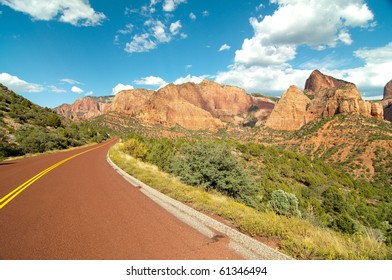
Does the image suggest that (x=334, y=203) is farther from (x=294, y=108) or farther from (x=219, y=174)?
(x=294, y=108)

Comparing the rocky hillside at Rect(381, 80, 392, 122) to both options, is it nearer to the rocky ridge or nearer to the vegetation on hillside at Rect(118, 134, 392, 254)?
the rocky ridge

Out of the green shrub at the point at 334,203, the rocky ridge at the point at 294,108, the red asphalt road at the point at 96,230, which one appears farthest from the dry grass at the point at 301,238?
the rocky ridge at the point at 294,108

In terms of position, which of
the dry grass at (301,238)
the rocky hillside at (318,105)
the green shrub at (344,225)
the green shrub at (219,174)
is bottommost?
the green shrub at (344,225)

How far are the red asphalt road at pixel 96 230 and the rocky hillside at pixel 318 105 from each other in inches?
3986

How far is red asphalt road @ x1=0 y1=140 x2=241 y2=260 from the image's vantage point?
402 cm

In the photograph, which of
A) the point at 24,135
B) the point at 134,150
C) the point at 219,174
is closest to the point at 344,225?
the point at 219,174

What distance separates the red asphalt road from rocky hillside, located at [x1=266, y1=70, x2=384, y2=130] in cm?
10124

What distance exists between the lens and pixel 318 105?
11888 centimetres

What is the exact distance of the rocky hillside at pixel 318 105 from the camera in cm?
8881

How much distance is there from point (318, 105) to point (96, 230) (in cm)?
13355

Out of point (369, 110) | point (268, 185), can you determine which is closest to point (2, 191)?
point (268, 185)

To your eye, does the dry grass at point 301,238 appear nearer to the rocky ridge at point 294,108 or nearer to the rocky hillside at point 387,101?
the rocky ridge at point 294,108

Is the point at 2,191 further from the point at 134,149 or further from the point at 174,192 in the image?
the point at 134,149

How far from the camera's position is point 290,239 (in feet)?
14.7
